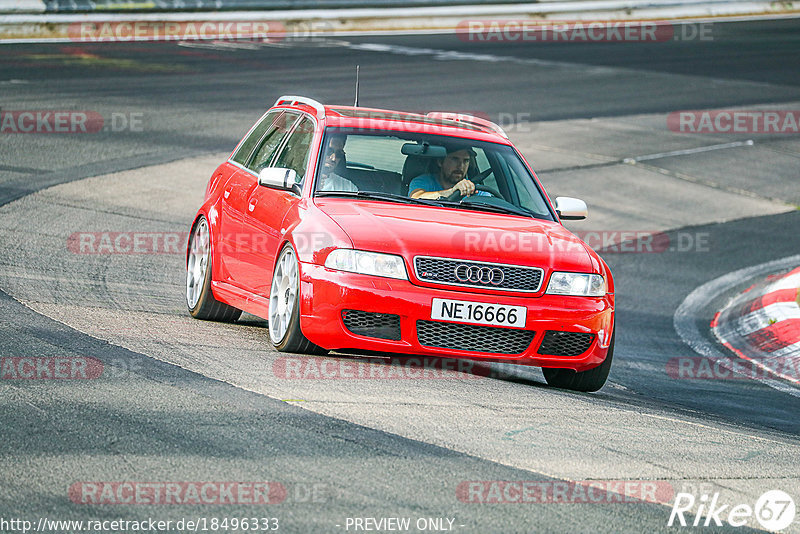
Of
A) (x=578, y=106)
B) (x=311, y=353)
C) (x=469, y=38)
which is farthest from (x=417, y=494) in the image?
(x=469, y=38)

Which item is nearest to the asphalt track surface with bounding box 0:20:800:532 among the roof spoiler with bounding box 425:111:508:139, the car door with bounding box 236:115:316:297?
the car door with bounding box 236:115:316:297

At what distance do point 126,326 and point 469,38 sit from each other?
81.3 ft

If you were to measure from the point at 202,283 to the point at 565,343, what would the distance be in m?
2.98

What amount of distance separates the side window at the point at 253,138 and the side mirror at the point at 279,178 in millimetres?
1335

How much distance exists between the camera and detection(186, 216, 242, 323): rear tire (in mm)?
9117

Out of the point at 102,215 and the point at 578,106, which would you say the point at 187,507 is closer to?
the point at 102,215

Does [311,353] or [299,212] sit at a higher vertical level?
[299,212]

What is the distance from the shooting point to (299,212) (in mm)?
7977

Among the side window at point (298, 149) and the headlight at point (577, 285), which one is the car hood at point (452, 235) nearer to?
the headlight at point (577, 285)

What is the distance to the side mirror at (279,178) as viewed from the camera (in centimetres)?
816

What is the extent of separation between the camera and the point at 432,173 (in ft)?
28.3

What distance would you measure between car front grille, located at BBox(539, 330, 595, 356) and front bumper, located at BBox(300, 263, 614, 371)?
1.3 inches

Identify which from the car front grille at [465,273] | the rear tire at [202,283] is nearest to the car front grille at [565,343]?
the car front grille at [465,273]

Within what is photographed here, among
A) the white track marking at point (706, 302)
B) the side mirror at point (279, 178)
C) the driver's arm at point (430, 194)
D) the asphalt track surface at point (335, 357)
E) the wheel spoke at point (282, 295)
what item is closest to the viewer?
the asphalt track surface at point (335, 357)
